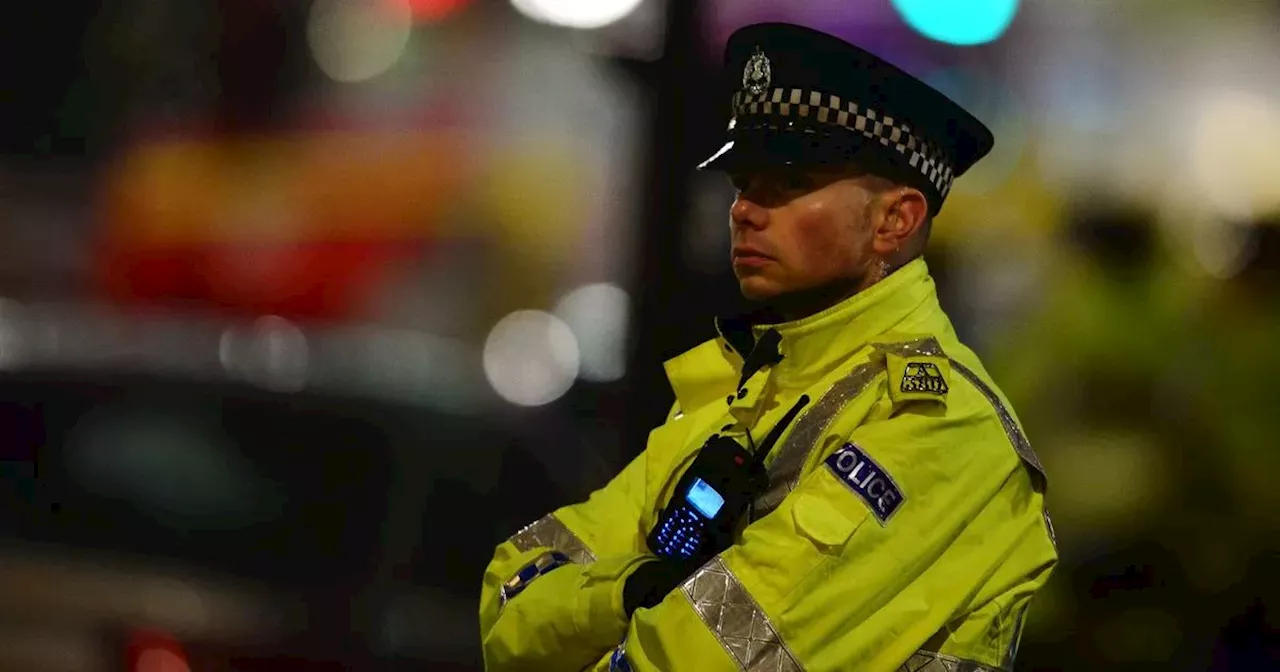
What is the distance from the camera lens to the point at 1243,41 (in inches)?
97.9

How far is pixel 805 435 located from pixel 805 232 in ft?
1.06

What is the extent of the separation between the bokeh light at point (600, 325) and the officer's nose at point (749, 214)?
1191 mm

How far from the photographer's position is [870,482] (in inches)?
59.2

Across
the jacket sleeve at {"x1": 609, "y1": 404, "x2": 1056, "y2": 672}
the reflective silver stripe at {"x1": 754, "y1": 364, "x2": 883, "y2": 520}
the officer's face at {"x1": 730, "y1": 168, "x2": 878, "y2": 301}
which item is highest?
the officer's face at {"x1": 730, "y1": 168, "x2": 878, "y2": 301}

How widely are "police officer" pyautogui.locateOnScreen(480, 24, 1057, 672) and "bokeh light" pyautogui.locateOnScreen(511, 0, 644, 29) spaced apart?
123cm

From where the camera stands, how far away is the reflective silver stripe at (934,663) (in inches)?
61.7

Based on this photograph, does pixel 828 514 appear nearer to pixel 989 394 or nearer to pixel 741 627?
pixel 741 627

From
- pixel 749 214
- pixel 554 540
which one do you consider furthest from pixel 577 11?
pixel 554 540

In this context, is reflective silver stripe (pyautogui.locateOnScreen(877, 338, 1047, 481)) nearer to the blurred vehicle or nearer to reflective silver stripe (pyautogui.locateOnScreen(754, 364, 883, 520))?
reflective silver stripe (pyautogui.locateOnScreen(754, 364, 883, 520))

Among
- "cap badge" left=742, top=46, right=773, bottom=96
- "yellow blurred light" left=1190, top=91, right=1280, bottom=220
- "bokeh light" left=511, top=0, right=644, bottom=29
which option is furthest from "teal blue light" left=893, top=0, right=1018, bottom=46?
"cap badge" left=742, top=46, right=773, bottom=96

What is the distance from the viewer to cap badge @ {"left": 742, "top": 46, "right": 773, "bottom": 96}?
1.85 m

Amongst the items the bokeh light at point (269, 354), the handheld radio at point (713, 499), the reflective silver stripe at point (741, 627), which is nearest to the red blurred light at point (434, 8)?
the bokeh light at point (269, 354)

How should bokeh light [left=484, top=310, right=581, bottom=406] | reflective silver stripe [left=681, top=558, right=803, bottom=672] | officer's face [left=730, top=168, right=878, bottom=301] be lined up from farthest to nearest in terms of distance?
1. bokeh light [left=484, top=310, right=581, bottom=406]
2. officer's face [left=730, top=168, right=878, bottom=301]
3. reflective silver stripe [left=681, top=558, right=803, bottom=672]

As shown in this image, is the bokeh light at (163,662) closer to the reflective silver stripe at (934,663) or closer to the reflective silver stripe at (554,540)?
the reflective silver stripe at (554,540)
